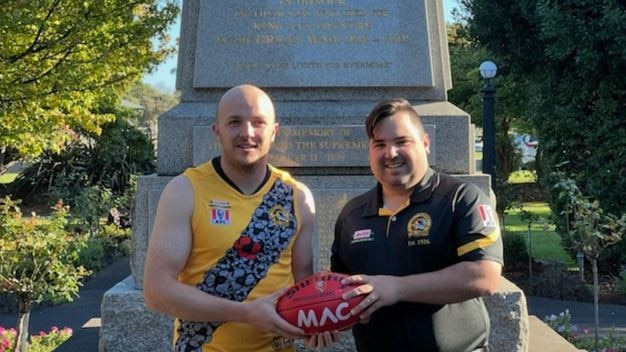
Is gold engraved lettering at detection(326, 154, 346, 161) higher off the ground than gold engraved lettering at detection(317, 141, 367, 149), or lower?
lower

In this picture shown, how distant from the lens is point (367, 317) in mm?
2555

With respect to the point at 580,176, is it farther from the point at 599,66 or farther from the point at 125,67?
the point at 125,67

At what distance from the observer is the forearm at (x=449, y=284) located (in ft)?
8.39

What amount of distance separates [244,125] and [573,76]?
11653mm

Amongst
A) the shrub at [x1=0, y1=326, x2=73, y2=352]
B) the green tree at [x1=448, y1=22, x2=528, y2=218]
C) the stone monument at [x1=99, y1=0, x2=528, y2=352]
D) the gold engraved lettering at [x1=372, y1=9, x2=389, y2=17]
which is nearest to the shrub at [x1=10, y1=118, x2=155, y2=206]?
the green tree at [x1=448, y1=22, x2=528, y2=218]

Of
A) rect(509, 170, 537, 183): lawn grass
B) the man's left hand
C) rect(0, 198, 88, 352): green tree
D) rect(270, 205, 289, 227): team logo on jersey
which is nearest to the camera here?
the man's left hand

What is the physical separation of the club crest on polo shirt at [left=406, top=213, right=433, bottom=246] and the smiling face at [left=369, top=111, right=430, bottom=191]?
Answer: 131mm

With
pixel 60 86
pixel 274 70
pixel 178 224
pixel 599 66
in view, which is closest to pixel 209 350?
pixel 178 224

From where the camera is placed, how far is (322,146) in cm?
506

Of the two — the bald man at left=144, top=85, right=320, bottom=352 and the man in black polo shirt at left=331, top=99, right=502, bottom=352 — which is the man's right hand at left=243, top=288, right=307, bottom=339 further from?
the man in black polo shirt at left=331, top=99, right=502, bottom=352

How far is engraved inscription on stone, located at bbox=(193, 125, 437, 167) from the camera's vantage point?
16.6ft

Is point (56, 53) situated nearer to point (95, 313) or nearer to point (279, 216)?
point (95, 313)

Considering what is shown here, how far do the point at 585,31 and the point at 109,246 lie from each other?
11.1 m

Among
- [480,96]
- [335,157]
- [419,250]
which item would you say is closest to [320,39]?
[335,157]
